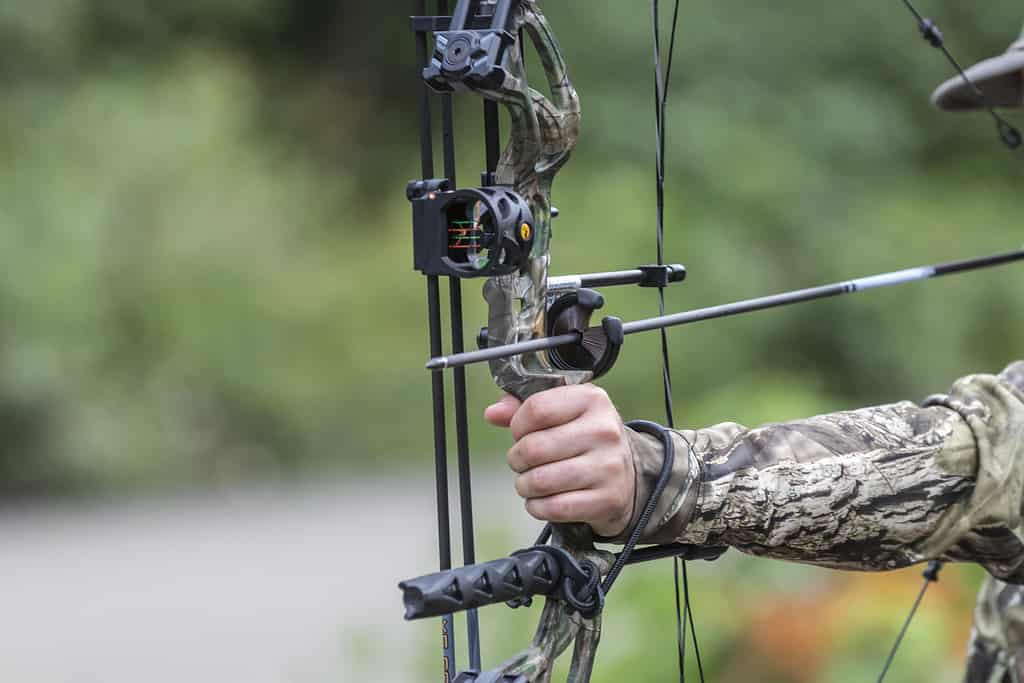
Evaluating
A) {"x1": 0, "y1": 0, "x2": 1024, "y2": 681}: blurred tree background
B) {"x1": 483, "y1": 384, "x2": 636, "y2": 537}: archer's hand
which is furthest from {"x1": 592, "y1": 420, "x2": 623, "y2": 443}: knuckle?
{"x1": 0, "y1": 0, "x2": 1024, "y2": 681}: blurred tree background

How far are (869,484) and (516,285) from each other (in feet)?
1.81

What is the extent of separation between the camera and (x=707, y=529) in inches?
66.2

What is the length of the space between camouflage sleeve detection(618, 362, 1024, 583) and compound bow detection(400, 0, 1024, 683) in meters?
0.11

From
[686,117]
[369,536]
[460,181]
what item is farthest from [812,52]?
[369,536]

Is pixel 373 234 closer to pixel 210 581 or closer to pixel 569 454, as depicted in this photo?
pixel 210 581

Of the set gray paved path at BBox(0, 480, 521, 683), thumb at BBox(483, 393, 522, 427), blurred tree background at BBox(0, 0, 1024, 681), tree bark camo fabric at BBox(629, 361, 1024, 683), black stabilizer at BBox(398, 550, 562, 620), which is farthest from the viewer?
blurred tree background at BBox(0, 0, 1024, 681)

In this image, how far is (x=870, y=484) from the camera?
1738mm

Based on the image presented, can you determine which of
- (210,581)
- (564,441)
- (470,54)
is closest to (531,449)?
(564,441)

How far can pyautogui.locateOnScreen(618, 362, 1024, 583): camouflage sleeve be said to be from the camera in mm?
1706

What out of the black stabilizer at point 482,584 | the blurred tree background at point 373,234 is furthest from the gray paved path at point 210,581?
the black stabilizer at point 482,584

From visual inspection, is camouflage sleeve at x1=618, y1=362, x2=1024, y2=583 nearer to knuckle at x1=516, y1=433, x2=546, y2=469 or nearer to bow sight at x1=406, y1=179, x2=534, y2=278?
knuckle at x1=516, y1=433, x2=546, y2=469

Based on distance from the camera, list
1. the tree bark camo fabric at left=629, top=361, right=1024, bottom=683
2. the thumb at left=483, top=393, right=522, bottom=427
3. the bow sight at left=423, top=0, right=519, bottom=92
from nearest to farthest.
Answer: the bow sight at left=423, top=0, right=519, bottom=92
the thumb at left=483, top=393, right=522, bottom=427
the tree bark camo fabric at left=629, top=361, right=1024, bottom=683

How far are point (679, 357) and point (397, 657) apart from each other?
3.09 m

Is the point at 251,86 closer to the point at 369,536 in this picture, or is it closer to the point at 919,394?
the point at 369,536
